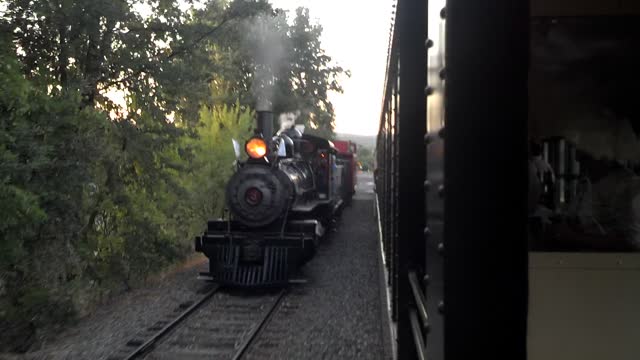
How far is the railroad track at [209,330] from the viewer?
658cm

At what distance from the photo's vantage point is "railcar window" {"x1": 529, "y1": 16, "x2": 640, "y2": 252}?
2.18 meters

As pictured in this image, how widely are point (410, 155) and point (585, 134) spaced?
0.73 m

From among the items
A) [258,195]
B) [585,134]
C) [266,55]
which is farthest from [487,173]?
[266,55]

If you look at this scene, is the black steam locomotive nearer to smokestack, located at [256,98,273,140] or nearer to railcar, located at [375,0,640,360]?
smokestack, located at [256,98,273,140]

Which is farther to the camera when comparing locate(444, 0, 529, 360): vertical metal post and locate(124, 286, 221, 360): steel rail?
locate(124, 286, 221, 360): steel rail

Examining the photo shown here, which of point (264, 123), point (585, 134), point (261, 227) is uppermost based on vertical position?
point (264, 123)

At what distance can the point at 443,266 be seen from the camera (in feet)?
3.88

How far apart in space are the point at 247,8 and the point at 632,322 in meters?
10.1

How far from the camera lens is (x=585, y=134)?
7.24 ft

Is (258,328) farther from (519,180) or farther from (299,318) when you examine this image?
(519,180)

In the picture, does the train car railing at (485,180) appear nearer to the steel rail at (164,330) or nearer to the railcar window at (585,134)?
the railcar window at (585,134)

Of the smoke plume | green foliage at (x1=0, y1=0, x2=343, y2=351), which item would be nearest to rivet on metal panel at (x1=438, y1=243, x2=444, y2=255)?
green foliage at (x1=0, y1=0, x2=343, y2=351)

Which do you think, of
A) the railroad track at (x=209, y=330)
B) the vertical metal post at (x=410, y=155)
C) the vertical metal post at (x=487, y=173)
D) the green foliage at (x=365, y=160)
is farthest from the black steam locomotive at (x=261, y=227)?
the green foliage at (x=365, y=160)

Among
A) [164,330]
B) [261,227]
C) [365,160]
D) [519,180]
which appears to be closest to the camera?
[519,180]
